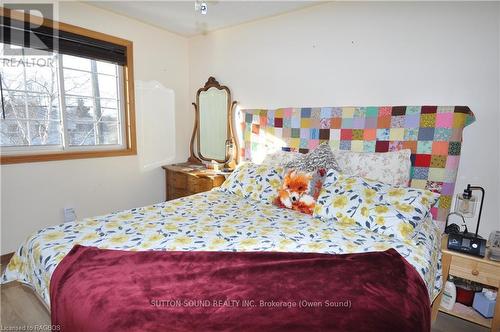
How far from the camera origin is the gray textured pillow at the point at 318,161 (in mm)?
2146

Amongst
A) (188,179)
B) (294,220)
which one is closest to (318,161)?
(294,220)

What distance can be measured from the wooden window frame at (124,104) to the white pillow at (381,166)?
2.22 meters

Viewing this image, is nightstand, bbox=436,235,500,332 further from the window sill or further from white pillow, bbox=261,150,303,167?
the window sill

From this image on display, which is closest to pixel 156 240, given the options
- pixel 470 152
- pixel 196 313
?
pixel 196 313

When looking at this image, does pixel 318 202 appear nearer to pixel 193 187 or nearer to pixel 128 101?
pixel 193 187

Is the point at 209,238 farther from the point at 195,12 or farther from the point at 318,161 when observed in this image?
the point at 195,12

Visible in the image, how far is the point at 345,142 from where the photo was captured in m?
2.35

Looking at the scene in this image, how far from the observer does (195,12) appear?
273cm

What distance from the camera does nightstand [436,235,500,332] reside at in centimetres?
152

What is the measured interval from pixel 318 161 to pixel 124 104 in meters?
2.16

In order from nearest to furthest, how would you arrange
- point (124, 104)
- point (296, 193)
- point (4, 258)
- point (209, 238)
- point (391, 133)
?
point (209, 238) < point (296, 193) < point (391, 133) < point (4, 258) < point (124, 104)

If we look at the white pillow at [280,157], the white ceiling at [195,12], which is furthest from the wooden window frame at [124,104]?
the white pillow at [280,157]

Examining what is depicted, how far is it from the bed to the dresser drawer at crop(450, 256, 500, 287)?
11 cm

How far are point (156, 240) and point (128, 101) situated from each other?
2.03 meters
